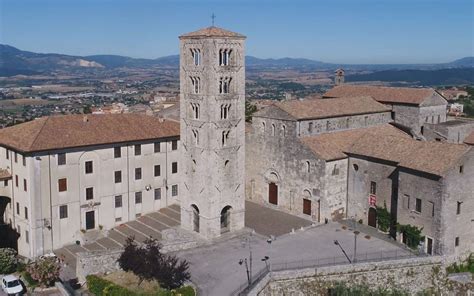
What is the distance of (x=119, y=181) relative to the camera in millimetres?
52094

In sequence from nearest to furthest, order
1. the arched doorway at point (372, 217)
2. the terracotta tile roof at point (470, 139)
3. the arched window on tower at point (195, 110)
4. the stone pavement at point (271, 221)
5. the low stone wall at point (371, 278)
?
the low stone wall at point (371, 278)
the arched window on tower at point (195, 110)
the stone pavement at point (271, 221)
the arched doorway at point (372, 217)
the terracotta tile roof at point (470, 139)

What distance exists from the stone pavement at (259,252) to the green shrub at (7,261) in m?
13.2

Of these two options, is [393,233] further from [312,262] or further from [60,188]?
[60,188]

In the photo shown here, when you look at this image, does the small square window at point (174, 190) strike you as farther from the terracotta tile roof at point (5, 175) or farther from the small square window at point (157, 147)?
the terracotta tile roof at point (5, 175)

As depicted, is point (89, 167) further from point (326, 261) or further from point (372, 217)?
point (372, 217)

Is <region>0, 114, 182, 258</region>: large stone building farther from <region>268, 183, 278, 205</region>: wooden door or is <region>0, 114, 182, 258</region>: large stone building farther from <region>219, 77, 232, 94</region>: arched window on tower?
<region>219, 77, 232, 94</region>: arched window on tower

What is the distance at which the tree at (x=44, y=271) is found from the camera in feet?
127

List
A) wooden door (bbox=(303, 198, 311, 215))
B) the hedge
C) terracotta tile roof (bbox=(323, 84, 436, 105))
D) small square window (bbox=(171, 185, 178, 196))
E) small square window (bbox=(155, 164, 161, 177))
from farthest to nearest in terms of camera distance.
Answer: terracotta tile roof (bbox=(323, 84, 436, 105)), small square window (bbox=(171, 185, 178, 196)), small square window (bbox=(155, 164, 161, 177)), wooden door (bbox=(303, 198, 311, 215)), the hedge

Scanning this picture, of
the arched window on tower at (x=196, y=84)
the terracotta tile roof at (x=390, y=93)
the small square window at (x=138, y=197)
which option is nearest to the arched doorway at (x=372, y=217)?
the terracotta tile roof at (x=390, y=93)

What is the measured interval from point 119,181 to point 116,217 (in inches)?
136

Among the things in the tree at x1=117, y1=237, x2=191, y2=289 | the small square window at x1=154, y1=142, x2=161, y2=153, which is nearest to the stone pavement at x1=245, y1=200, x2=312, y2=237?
the small square window at x1=154, y1=142, x2=161, y2=153

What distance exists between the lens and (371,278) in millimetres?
39875

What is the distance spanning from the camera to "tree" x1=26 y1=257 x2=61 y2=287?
3869 cm

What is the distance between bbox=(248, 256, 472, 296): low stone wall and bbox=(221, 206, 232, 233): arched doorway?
10.4 meters
